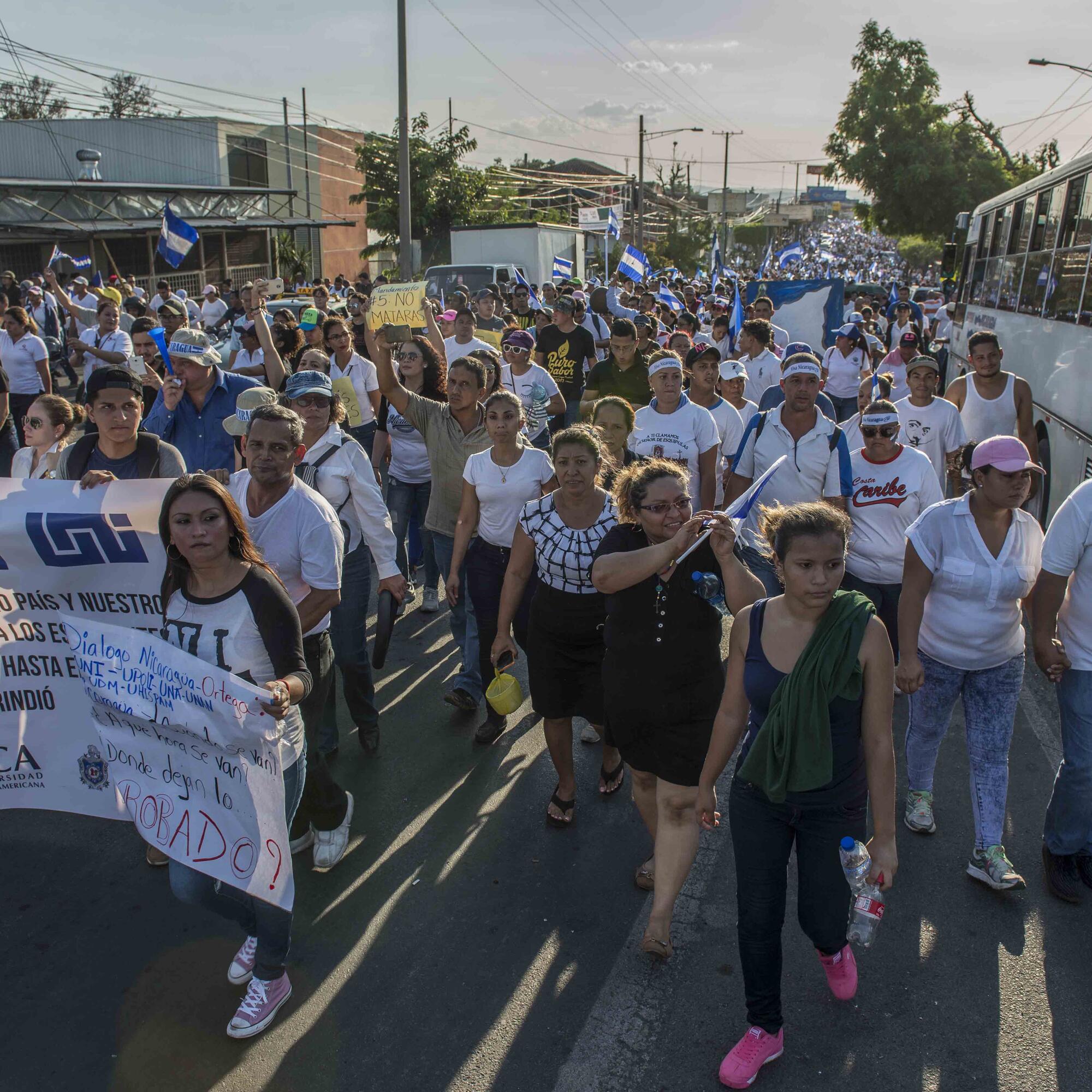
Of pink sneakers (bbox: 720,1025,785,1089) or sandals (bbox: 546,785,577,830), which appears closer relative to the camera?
pink sneakers (bbox: 720,1025,785,1089)

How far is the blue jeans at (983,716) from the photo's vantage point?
4.05 metres

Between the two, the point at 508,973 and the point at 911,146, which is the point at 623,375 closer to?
the point at 508,973

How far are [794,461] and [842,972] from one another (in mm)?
2765

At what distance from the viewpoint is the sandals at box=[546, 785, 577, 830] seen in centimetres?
453

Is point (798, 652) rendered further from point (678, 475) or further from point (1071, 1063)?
A: point (1071, 1063)

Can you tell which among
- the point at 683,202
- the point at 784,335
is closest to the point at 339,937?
the point at 784,335

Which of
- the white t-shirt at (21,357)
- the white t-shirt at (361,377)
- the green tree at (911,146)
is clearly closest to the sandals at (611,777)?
the white t-shirt at (361,377)

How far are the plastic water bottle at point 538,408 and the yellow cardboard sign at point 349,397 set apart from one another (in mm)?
1336

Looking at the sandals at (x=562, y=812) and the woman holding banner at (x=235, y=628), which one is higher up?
the woman holding banner at (x=235, y=628)

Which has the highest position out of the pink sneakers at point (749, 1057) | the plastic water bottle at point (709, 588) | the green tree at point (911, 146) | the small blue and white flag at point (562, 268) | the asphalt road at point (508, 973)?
the green tree at point (911, 146)

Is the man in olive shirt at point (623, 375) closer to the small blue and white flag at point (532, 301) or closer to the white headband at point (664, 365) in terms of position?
the white headband at point (664, 365)

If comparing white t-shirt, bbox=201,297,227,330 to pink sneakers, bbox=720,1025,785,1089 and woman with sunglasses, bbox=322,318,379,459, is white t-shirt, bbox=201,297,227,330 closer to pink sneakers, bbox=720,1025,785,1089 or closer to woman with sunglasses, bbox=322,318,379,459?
woman with sunglasses, bbox=322,318,379,459

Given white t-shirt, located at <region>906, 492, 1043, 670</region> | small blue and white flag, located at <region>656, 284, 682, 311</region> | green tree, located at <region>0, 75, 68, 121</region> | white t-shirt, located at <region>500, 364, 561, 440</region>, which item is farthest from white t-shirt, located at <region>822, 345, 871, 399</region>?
green tree, located at <region>0, 75, 68, 121</region>

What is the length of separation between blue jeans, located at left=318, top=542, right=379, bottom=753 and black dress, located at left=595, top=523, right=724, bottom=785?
179 cm
